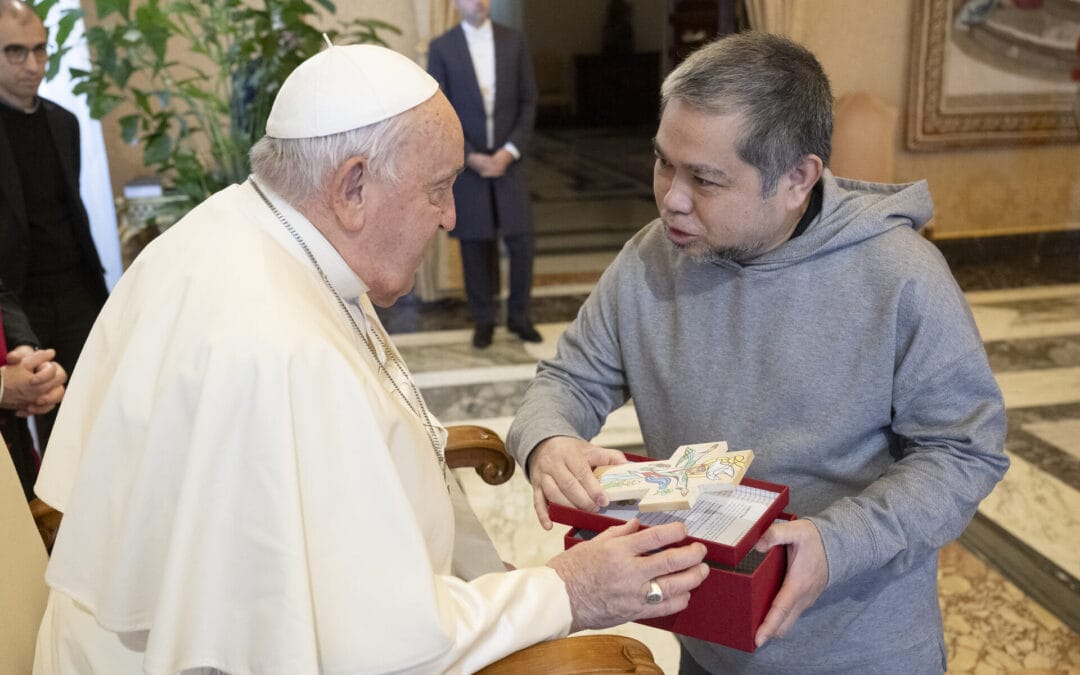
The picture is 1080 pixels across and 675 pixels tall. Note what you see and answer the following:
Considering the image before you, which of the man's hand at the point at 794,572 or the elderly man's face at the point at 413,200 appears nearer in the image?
the man's hand at the point at 794,572

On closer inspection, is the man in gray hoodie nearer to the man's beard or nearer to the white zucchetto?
the man's beard

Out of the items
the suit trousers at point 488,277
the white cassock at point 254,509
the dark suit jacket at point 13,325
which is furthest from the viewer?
the suit trousers at point 488,277

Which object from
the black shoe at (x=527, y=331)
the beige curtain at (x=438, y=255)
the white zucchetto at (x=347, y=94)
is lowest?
the black shoe at (x=527, y=331)

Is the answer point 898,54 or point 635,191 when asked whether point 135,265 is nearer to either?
point 898,54

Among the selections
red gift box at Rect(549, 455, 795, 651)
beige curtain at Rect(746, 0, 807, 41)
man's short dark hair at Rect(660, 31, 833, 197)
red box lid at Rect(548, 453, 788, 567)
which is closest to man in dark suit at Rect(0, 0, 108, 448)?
red box lid at Rect(548, 453, 788, 567)

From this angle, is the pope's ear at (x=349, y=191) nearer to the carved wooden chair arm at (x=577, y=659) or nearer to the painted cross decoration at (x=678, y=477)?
the painted cross decoration at (x=678, y=477)

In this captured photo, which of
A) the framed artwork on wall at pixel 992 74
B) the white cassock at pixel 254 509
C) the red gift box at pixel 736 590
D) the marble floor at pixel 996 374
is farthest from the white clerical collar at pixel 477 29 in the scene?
the red gift box at pixel 736 590

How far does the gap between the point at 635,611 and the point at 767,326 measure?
0.55 m

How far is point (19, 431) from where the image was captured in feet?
10.2

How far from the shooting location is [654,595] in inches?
54.2

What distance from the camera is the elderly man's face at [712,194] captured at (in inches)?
61.6

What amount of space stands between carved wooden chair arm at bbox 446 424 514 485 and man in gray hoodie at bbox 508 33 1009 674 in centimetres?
24

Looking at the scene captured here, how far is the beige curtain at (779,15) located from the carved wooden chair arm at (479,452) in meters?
5.41

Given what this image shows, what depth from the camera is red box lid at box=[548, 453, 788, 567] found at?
4.44 ft
